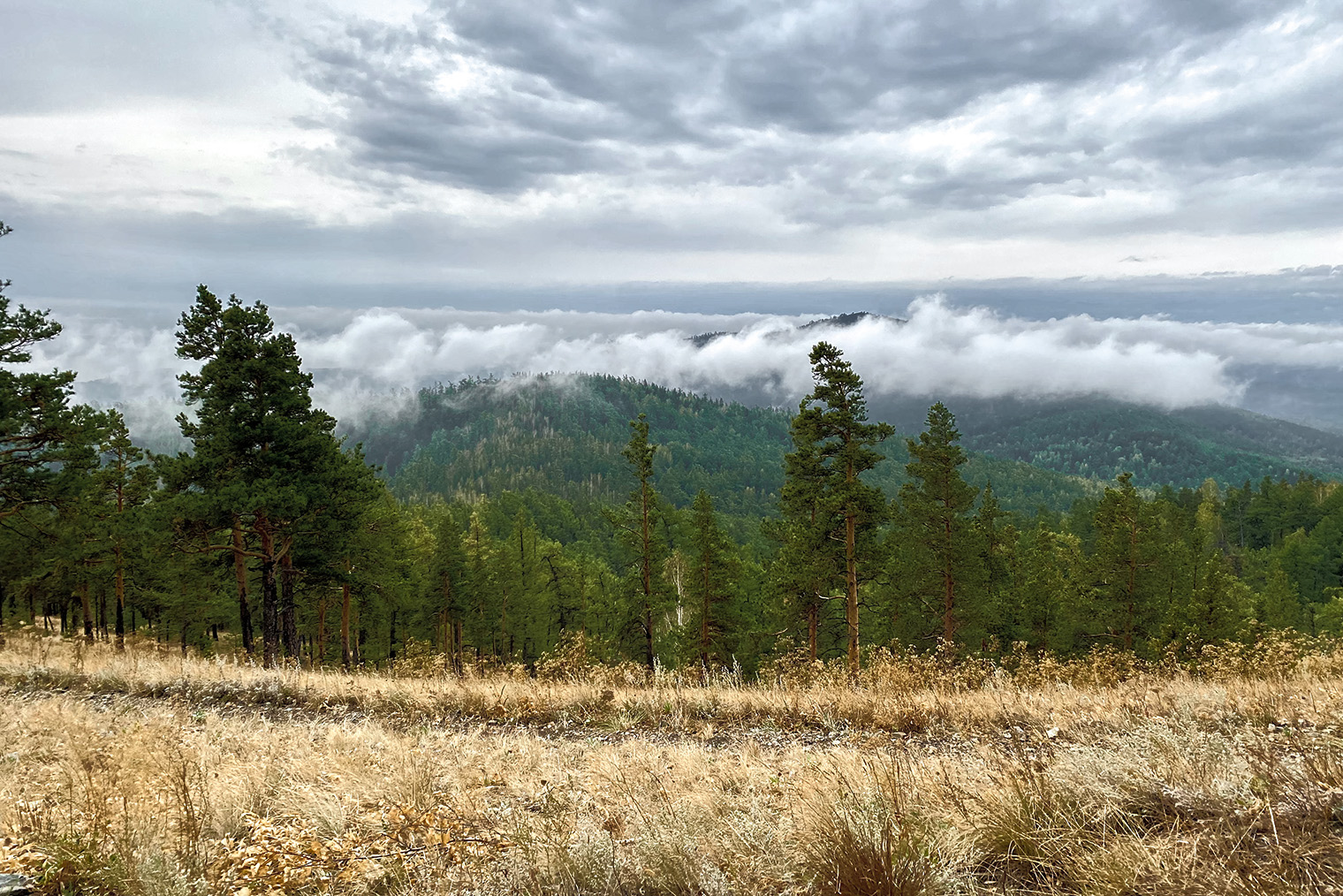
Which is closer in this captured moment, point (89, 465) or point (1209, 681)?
point (1209, 681)

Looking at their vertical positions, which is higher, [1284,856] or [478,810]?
[1284,856]

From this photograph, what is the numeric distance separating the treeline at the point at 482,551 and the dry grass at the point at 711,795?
4.31 meters

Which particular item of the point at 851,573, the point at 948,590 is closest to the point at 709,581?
the point at 948,590

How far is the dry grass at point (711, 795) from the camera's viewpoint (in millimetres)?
3518

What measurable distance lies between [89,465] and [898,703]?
24191 millimetres

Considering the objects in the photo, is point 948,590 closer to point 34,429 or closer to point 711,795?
point 711,795

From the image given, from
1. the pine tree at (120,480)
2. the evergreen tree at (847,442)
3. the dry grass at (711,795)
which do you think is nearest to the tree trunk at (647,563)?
the evergreen tree at (847,442)

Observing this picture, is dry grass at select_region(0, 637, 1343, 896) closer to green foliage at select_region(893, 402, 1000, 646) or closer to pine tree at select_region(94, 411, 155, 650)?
green foliage at select_region(893, 402, 1000, 646)

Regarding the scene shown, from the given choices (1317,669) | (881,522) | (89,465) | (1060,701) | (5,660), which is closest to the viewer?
(1060,701)

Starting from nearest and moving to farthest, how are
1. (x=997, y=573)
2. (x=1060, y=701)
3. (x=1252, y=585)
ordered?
(x=1060, y=701)
(x=997, y=573)
(x=1252, y=585)

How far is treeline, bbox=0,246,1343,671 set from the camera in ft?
63.3

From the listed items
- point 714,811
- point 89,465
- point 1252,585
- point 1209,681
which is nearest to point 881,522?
point 1209,681

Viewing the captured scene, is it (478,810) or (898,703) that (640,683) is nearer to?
(898,703)

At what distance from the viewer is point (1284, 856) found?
9.92 feet
